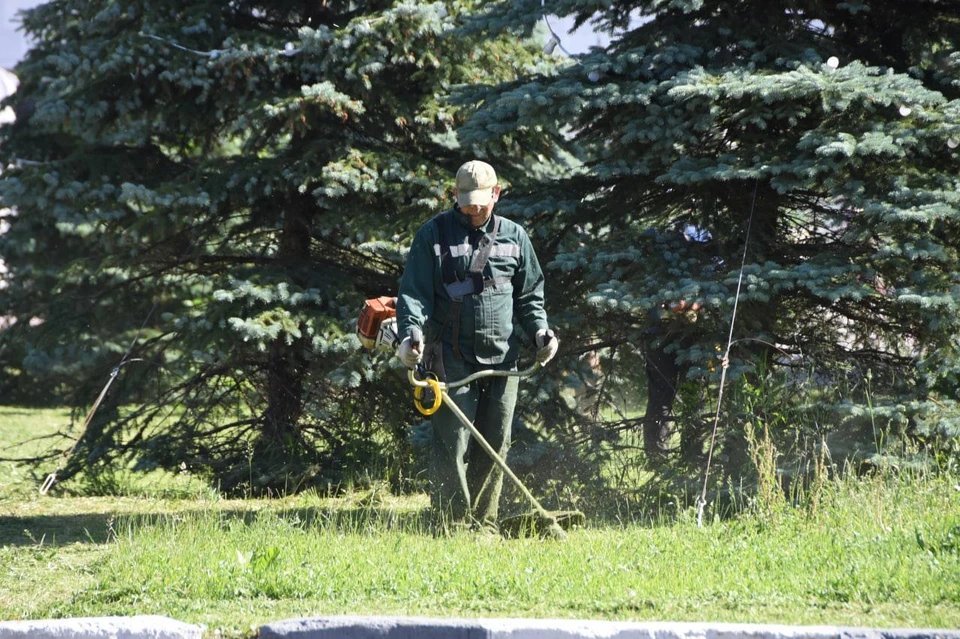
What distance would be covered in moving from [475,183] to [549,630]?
2712 millimetres

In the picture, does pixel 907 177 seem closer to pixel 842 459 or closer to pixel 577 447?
pixel 842 459

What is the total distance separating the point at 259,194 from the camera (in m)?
8.98

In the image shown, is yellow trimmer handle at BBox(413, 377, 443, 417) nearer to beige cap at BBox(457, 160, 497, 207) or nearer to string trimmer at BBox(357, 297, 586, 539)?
string trimmer at BBox(357, 297, 586, 539)

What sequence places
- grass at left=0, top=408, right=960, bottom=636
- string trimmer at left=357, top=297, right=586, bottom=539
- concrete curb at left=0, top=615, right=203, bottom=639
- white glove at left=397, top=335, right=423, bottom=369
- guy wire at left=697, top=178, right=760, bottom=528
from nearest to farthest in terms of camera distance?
concrete curb at left=0, top=615, right=203, bottom=639, grass at left=0, top=408, right=960, bottom=636, white glove at left=397, top=335, right=423, bottom=369, string trimmer at left=357, top=297, right=586, bottom=539, guy wire at left=697, top=178, right=760, bottom=528

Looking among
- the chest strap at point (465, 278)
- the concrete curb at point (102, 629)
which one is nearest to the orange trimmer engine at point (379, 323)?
the chest strap at point (465, 278)

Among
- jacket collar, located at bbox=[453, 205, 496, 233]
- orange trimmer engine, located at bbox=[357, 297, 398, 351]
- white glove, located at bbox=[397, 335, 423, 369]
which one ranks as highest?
jacket collar, located at bbox=[453, 205, 496, 233]

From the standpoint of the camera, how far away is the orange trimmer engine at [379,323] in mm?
6316

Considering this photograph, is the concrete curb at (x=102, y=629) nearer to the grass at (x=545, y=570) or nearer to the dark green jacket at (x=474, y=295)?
the grass at (x=545, y=570)

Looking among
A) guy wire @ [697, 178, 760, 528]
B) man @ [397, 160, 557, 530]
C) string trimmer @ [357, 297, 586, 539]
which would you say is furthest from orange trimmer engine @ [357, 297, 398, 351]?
guy wire @ [697, 178, 760, 528]

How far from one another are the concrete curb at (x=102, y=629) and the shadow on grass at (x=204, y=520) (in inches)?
53.1

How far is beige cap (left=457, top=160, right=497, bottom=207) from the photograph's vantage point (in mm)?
6056

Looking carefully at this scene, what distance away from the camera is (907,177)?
6.78m

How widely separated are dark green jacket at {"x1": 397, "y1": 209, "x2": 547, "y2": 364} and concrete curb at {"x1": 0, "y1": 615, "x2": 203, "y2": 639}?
2273 mm

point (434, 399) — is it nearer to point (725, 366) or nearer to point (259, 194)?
point (725, 366)
